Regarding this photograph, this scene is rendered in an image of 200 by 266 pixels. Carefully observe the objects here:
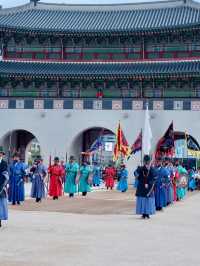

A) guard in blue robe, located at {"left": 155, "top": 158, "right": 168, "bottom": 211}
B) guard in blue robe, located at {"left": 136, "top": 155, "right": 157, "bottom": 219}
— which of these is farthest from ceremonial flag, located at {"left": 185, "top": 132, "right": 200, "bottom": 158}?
guard in blue robe, located at {"left": 136, "top": 155, "right": 157, "bottom": 219}

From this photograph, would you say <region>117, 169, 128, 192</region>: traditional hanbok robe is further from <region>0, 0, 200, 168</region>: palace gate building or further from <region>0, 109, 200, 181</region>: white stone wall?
<region>0, 0, 200, 168</region>: palace gate building

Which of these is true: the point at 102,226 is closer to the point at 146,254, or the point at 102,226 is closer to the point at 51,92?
the point at 146,254

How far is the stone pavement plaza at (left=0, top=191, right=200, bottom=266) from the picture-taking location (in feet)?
27.5

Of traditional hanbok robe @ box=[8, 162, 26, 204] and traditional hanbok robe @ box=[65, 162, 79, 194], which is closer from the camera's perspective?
traditional hanbok robe @ box=[8, 162, 26, 204]

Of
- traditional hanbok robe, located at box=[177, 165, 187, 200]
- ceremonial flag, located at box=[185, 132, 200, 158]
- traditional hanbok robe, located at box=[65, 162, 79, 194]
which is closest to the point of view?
traditional hanbok robe, located at box=[177, 165, 187, 200]

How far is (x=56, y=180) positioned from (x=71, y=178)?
1.82 metres

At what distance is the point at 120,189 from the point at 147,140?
9.64 feet

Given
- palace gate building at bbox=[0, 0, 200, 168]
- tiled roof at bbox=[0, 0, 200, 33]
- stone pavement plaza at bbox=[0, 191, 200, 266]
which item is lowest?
stone pavement plaza at bbox=[0, 191, 200, 266]

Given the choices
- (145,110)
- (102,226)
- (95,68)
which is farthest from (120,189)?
(102,226)

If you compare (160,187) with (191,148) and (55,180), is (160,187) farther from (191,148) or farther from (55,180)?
(191,148)

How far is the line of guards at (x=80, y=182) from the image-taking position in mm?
14406

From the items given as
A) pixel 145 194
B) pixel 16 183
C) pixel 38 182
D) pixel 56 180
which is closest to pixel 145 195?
pixel 145 194

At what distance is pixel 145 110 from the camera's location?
32.1 m

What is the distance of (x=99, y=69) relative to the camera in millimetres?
32688
